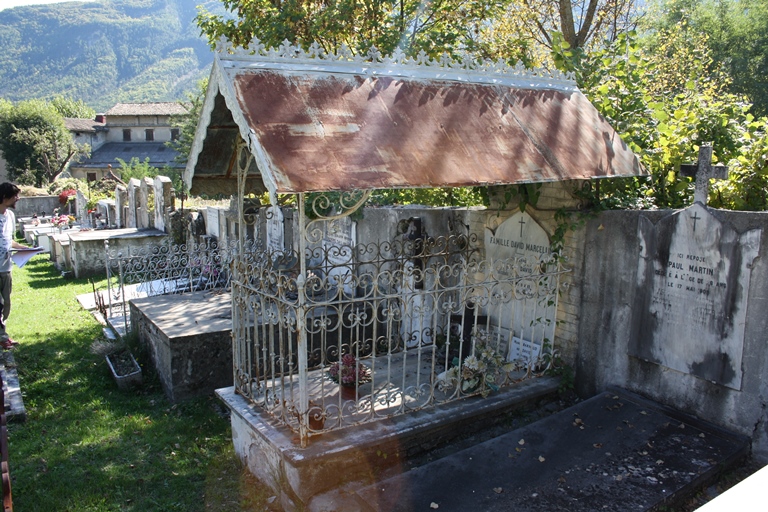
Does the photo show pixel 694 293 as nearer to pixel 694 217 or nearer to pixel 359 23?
pixel 694 217

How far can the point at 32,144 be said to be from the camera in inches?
1690

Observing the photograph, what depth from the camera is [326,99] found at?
421cm

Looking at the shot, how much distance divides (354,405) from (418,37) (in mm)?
8532

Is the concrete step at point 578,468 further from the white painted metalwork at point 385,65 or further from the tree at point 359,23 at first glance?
the tree at point 359,23

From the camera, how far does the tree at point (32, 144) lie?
140 ft

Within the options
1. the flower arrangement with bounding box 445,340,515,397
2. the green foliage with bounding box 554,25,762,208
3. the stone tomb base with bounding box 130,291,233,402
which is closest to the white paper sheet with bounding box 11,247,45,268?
the stone tomb base with bounding box 130,291,233,402

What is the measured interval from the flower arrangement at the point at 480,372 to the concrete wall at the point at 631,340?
89cm

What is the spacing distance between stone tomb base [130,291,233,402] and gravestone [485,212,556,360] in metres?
3.28

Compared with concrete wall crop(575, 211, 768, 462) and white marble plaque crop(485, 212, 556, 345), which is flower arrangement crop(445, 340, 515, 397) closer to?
white marble plaque crop(485, 212, 556, 345)

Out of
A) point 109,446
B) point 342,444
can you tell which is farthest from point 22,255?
point 342,444

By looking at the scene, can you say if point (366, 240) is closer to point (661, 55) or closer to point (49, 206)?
point (661, 55)

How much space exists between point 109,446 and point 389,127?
13.6 feet

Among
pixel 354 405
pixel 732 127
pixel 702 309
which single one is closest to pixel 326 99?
pixel 354 405

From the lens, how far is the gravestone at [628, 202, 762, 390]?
14.2 feet
